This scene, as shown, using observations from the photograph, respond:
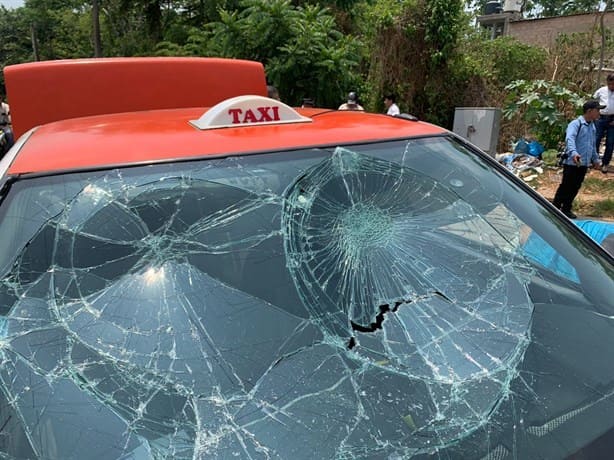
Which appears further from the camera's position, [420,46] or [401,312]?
[420,46]

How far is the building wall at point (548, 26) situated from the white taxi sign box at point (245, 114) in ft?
62.5

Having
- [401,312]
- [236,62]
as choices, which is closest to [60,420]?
[401,312]

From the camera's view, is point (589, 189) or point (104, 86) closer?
point (104, 86)

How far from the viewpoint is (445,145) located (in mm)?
1849

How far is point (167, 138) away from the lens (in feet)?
5.16

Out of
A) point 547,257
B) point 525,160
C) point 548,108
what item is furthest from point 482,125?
point 547,257

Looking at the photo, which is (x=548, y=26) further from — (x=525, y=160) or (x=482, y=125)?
(x=482, y=125)

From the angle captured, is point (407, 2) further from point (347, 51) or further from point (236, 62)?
point (236, 62)

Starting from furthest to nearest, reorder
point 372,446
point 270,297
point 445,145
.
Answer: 1. point 445,145
2. point 270,297
3. point 372,446

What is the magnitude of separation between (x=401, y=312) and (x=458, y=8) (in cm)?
1108

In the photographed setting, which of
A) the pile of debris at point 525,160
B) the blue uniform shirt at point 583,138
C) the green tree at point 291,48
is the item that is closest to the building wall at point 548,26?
the pile of debris at point 525,160

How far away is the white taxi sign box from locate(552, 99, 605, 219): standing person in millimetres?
4975

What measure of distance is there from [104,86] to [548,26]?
21529 millimetres

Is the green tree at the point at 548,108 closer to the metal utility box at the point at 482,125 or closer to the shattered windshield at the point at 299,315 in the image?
the metal utility box at the point at 482,125
